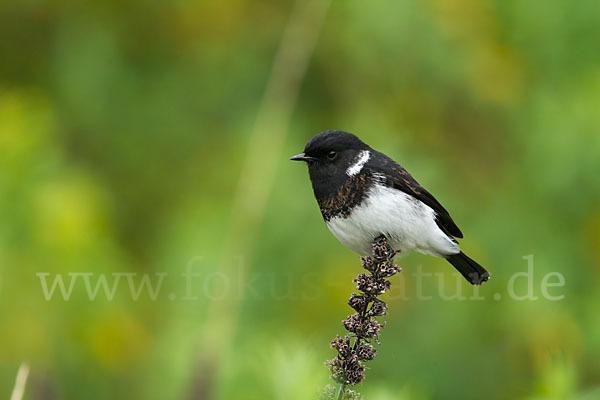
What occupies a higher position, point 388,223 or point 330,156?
point 330,156

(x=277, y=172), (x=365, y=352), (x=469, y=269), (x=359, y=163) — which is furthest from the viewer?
(x=277, y=172)

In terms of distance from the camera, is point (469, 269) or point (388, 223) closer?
point (388, 223)

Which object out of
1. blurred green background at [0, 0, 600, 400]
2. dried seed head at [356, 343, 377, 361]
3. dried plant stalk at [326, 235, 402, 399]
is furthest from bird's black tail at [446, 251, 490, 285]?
dried seed head at [356, 343, 377, 361]

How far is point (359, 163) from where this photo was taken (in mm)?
2377

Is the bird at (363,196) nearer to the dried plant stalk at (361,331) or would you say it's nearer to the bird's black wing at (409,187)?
the bird's black wing at (409,187)

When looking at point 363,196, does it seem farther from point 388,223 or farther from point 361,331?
point 361,331

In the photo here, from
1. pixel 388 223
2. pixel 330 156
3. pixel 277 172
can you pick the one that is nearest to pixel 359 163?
pixel 330 156

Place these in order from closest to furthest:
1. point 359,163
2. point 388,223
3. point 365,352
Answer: point 365,352 < point 388,223 < point 359,163

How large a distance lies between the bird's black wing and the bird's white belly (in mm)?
20

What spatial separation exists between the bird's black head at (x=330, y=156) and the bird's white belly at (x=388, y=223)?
4.8 inches

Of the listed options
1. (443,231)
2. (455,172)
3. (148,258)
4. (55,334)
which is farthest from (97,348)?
(455,172)

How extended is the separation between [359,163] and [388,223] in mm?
241

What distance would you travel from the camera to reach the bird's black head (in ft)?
7.63

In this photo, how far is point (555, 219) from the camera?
3.49 m
